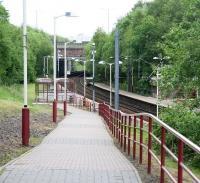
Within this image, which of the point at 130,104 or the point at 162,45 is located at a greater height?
the point at 162,45

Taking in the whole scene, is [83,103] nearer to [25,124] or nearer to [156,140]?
[25,124]

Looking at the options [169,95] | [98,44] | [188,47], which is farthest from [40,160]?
[98,44]

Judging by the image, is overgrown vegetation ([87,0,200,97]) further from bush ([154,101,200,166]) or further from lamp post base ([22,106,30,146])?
lamp post base ([22,106,30,146])

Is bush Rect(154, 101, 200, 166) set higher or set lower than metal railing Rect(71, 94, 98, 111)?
higher

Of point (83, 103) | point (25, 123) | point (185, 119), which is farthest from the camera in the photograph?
point (83, 103)

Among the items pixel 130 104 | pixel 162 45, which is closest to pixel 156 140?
pixel 162 45

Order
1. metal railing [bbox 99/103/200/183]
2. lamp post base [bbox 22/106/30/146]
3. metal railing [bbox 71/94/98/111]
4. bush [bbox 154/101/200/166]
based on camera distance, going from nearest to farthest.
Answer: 1. metal railing [bbox 99/103/200/183]
2. lamp post base [bbox 22/106/30/146]
3. bush [bbox 154/101/200/166]
4. metal railing [bbox 71/94/98/111]

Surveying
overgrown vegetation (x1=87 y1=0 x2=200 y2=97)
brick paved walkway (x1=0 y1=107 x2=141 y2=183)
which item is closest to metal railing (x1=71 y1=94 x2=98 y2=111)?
overgrown vegetation (x1=87 y1=0 x2=200 y2=97)

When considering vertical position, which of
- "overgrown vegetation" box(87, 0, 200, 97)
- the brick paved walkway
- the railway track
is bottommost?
the railway track

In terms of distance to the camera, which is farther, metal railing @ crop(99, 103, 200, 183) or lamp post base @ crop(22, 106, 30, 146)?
lamp post base @ crop(22, 106, 30, 146)

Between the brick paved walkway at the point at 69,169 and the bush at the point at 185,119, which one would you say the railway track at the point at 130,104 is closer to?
the bush at the point at 185,119

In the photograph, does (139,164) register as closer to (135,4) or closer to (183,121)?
(183,121)

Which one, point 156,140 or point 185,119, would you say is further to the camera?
point 185,119

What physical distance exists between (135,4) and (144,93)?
3593 centimetres
